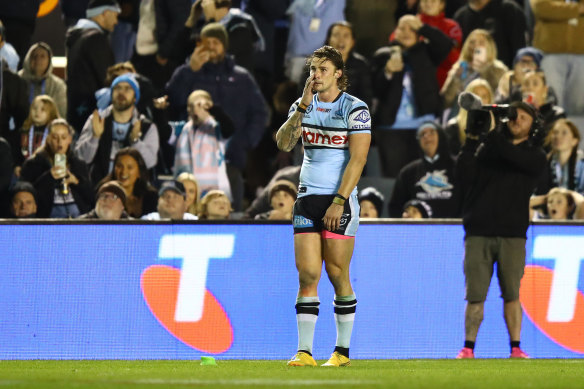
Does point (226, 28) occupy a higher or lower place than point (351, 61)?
higher

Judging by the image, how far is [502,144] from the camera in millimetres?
10484

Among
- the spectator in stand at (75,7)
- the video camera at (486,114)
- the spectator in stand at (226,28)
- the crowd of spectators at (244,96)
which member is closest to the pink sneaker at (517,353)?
the video camera at (486,114)

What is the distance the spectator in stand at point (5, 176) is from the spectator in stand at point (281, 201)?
2642 mm

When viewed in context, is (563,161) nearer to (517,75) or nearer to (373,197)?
(517,75)

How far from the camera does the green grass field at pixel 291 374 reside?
694cm

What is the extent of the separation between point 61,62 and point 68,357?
266 inches

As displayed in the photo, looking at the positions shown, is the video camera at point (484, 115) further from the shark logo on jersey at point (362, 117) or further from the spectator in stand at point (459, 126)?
the spectator in stand at point (459, 126)

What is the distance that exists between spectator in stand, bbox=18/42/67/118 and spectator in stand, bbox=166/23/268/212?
1.32 metres

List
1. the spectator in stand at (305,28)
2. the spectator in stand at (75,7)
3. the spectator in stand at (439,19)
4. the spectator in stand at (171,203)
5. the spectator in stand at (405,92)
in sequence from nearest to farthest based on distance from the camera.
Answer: the spectator in stand at (171,203)
the spectator in stand at (405,92)
the spectator in stand at (305,28)
the spectator in stand at (439,19)
the spectator in stand at (75,7)

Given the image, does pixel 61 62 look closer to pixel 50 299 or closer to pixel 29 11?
pixel 29 11

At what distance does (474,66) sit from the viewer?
1477cm

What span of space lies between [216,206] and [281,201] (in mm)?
680

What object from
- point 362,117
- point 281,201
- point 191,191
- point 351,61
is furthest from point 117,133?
point 362,117

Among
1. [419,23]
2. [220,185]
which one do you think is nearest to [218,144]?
[220,185]
